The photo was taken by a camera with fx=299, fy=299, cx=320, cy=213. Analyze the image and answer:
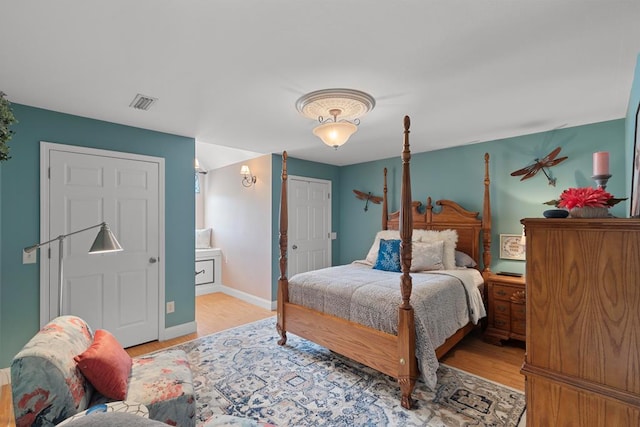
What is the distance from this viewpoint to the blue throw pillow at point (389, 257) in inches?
137

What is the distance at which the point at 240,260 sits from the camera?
5.03m

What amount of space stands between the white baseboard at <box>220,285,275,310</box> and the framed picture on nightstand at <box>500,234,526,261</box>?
124 inches

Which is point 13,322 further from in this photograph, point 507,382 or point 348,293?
point 507,382

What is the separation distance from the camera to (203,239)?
5633 mm

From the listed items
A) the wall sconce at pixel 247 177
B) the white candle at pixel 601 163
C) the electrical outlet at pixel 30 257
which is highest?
the wall sconce at pixel 247 177

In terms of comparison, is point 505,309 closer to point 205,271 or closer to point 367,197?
point 367,197

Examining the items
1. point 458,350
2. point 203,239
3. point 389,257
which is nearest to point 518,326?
point 458,350

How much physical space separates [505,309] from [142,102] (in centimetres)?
400

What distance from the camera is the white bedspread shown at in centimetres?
230

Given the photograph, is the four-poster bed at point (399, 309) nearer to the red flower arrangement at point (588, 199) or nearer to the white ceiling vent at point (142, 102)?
the red flower arrangement at point (588, 199)

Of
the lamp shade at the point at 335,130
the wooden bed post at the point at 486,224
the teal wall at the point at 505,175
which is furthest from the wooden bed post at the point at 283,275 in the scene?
the wooden bed post at the point at 486,224

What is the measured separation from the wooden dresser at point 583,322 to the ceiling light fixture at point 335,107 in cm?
149

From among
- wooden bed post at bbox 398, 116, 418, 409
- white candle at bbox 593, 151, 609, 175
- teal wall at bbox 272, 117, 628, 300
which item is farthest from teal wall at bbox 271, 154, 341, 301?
white candle at bbox 593, 151, 609, 175

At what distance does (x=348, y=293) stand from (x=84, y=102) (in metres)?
2.77
